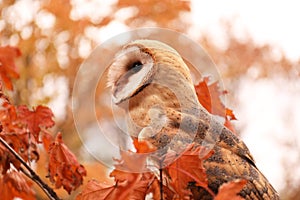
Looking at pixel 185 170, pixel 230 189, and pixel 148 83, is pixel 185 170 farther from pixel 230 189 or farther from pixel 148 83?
pixel 148 83

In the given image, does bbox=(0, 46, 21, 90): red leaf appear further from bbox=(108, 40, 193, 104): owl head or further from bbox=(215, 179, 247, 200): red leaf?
bbox=(215, 179, 247, 200): red leaf

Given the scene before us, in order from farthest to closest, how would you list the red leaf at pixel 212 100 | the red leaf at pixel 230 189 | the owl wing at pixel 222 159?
the red leaf at pixel 212 100 → the owl wing at pixel 222 159 → the red leaf at pixel 230 189

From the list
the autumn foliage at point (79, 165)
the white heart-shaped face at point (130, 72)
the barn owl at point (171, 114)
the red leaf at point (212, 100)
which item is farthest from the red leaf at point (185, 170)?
the red leaf at point (212, 100)

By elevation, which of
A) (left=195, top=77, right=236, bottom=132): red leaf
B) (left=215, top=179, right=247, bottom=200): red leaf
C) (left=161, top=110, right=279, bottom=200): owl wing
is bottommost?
(left=215, top=179, right=247, bottom=200): red leaf

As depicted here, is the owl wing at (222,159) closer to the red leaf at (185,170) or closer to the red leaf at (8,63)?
the red leaf at (185,170)

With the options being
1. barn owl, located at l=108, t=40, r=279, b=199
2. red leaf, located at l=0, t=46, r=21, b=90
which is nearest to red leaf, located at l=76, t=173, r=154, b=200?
barn owl, located at l=108, t=40, r=279, b=199

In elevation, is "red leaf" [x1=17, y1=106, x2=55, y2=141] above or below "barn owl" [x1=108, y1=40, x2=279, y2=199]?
above

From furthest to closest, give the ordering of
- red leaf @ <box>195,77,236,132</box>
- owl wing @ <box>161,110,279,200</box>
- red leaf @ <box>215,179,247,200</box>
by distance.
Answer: red leaf @ <box>195,77,236,132</box>, owl wing @ <box>161,110,279,200</box>, red leaf @ <box>215,179,247,200</box>
